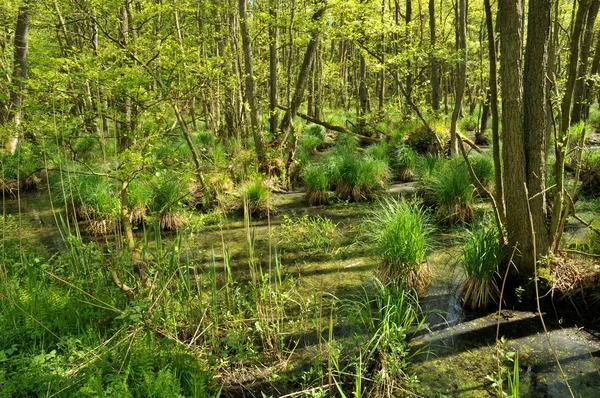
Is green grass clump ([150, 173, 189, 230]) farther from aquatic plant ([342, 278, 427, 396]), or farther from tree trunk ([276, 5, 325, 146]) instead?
aquatic plant ([342, 278, 427, 396])

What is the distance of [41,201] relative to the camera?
9375 millimetres

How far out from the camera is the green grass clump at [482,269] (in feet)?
13.7

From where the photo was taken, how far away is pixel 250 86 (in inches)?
352

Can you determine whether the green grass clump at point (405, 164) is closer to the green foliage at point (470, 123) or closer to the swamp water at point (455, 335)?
the swamp water at point (455, 335)

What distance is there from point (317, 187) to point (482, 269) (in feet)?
16.0

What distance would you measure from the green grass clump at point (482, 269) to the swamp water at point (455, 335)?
170 millimetres

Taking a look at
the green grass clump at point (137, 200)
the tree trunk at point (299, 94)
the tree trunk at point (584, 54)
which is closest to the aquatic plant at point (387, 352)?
the green grass clump at point (137, 200)

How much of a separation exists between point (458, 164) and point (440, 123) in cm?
545

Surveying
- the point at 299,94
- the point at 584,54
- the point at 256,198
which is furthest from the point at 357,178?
the point at 584,54

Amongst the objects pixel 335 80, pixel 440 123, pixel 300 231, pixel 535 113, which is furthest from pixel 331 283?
pixel 335 80

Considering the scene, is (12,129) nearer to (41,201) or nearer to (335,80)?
(41,201)

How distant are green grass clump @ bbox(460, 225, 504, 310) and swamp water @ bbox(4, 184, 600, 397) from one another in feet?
0.56

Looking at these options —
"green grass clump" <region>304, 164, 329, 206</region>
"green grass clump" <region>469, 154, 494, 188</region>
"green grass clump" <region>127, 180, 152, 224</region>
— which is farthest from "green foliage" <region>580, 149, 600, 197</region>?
"green grass clump" <region>127, 180, 152, 224</region>

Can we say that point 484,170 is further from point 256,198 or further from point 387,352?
point 387,352
